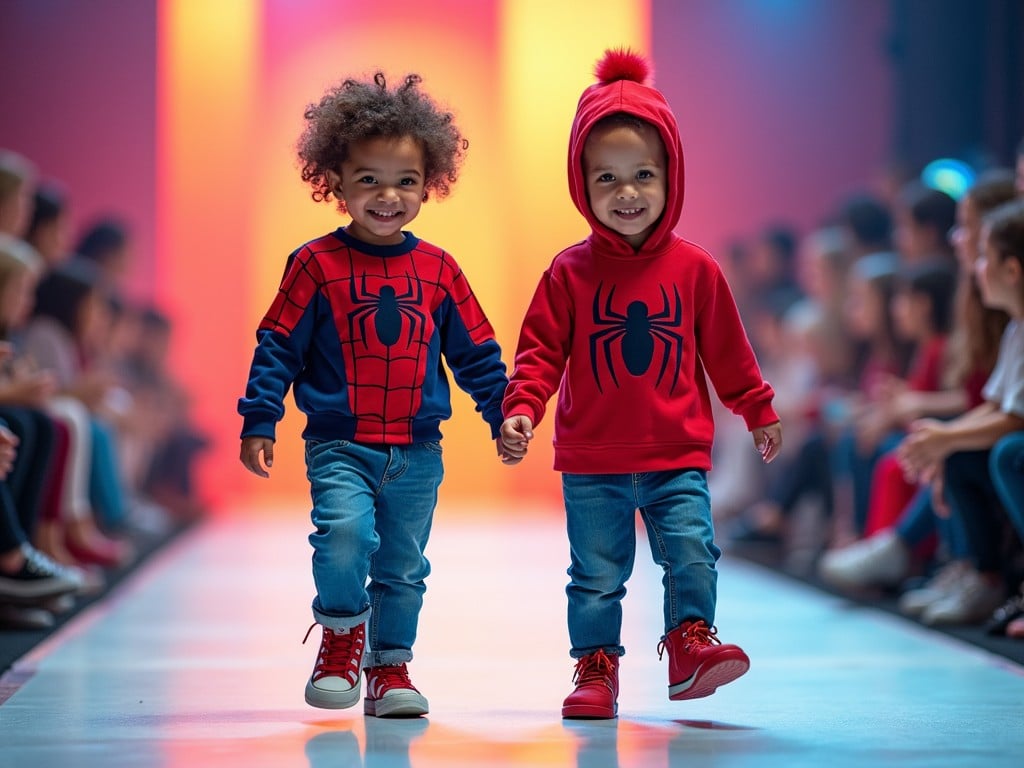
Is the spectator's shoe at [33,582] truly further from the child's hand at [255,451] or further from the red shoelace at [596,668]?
the red shoelace at [596,668]

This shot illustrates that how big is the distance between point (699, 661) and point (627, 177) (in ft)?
2.46

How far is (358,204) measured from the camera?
101 inches

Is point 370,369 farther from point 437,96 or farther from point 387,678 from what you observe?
point 437,96

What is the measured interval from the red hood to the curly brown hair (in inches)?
8.0

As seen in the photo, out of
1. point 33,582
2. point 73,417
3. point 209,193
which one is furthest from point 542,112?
point 33,582

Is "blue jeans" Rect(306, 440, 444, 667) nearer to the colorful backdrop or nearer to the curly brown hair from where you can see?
the curly brown hair

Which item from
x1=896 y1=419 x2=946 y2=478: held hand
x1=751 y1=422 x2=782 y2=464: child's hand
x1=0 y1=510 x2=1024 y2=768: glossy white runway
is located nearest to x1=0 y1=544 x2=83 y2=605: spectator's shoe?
x1=0 y1=510 x2=1024 y2=768: glossy white runway

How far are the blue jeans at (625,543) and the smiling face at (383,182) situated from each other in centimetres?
49

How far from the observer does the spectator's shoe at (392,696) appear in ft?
8.25

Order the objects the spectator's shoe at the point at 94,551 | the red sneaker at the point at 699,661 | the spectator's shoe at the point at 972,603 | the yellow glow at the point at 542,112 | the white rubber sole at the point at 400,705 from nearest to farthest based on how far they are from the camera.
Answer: the red sneaker at the point at 699,661 → the white rubber sole at the point at 400,705 → the spectator's shoe at the point at 972,603 → the spectator's shoe at the point at 94,551 → the yellow glow at the point at 542,112

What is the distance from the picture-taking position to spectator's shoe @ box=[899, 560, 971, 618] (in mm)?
3852

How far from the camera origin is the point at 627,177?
8.47 ft

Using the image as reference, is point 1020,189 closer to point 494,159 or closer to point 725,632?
point 725,632

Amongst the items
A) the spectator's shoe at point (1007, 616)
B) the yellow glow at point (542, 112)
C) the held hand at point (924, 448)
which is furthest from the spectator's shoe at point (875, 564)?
the yellow glow at point (542, 112)
